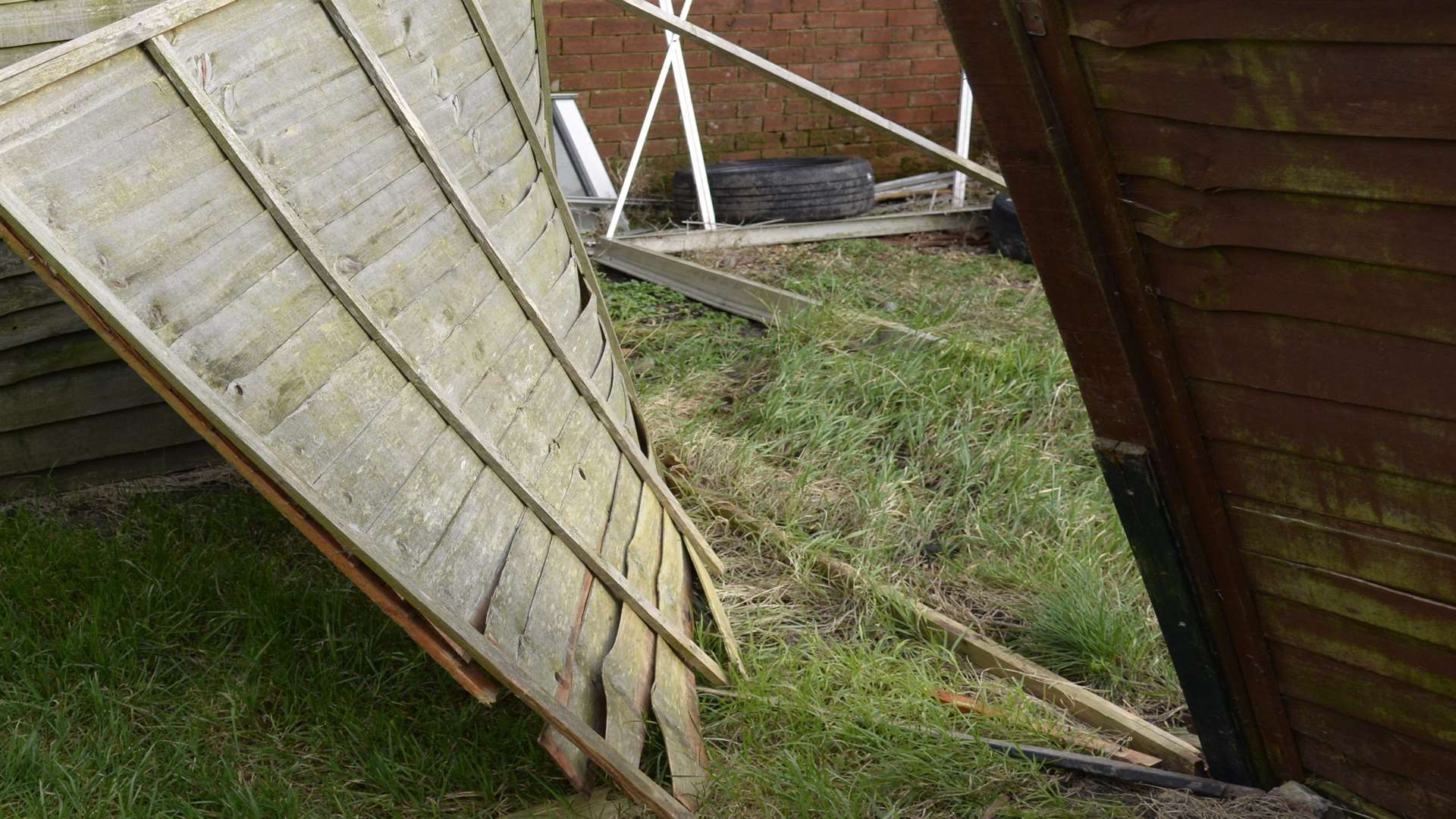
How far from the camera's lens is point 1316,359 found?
1.79 metres

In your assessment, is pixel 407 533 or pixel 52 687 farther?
pixel 52 687

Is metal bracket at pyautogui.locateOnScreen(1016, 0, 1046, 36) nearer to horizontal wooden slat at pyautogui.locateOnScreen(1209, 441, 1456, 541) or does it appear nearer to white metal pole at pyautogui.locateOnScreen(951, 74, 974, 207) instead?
horizontal wooden slat at pyautogui.locateOnScreen(1209, 441, 1456, 541)

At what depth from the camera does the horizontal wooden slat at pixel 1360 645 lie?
79.8 inches

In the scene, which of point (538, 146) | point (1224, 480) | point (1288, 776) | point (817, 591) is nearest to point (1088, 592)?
point (817, 591)

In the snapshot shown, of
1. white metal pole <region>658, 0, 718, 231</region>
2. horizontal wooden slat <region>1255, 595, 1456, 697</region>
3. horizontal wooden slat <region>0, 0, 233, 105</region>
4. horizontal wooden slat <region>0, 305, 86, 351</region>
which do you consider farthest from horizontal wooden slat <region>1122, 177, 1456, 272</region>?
white metal pole <region>658, 0, 718, 231</region>

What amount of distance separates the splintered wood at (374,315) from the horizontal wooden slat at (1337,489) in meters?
1.31

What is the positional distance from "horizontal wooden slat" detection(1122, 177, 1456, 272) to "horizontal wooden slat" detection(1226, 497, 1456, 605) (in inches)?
21.3

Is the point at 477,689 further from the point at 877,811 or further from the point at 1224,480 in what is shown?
the point at 1224,480

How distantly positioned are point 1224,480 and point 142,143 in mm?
1970

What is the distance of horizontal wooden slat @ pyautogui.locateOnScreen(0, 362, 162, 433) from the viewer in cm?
386

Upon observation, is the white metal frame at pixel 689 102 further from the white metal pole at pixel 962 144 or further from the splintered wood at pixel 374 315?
the splintered wood at pixel 374 315

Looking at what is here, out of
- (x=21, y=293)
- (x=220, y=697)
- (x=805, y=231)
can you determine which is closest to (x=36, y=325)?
(x=21, y=293)

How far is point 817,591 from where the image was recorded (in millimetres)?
3795

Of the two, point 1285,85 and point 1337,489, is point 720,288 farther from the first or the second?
point 1285,85
